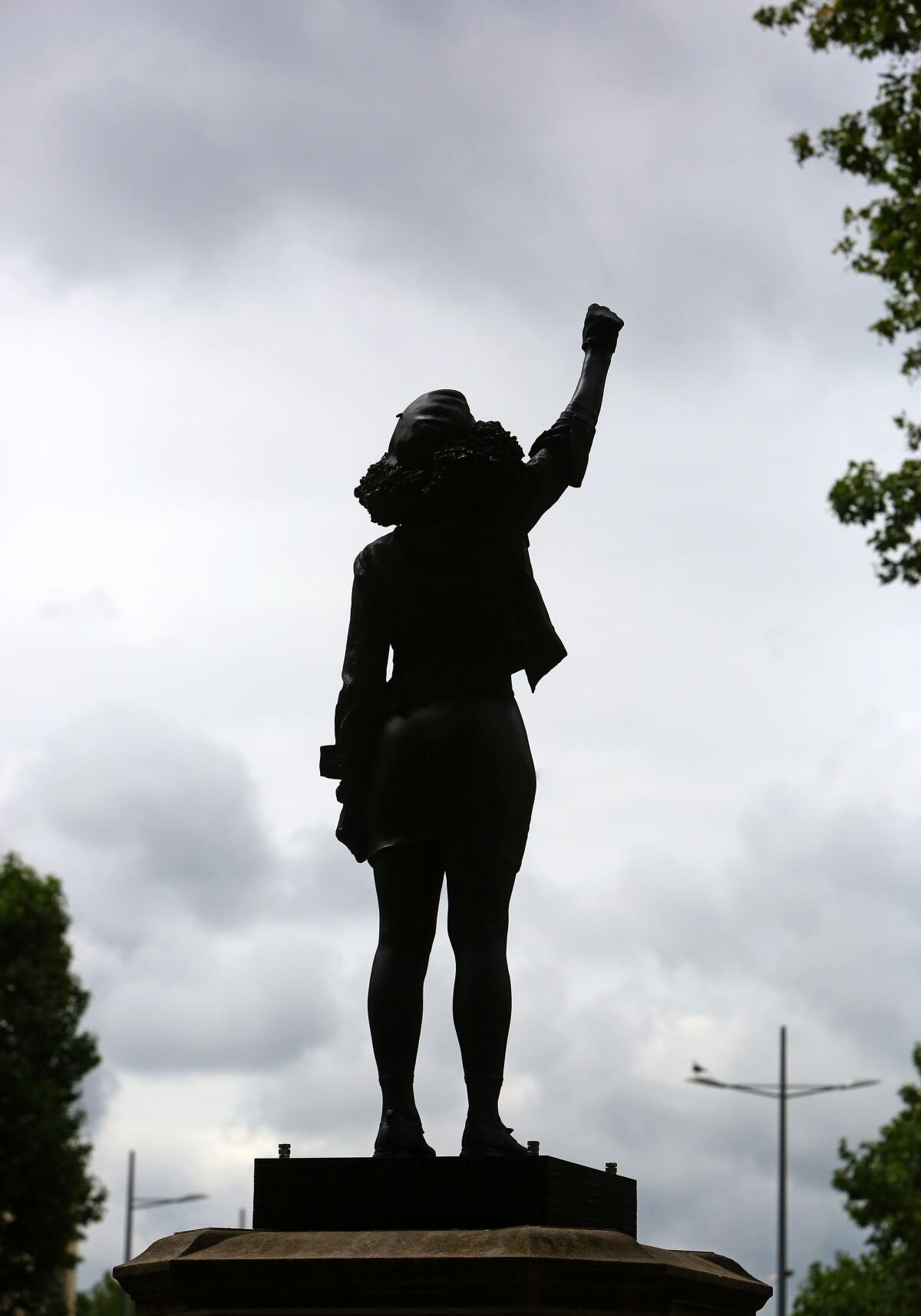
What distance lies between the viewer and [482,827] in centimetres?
685

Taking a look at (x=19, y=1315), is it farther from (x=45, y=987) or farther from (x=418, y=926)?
(x=418, y=926)

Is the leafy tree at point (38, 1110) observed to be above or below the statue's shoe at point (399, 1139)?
above

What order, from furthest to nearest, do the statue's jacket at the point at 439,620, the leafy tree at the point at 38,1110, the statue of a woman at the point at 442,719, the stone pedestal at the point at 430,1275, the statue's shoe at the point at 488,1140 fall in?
the leafy tree at the point at 38,1110, the statue's jacket at the point at 439,620, the statue of a woman at the point at 442,719, the statue's shoe at the point at 488,1140, the stone pedestal at the point at 430,1275

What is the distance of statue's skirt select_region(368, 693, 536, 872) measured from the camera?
6.86 metres

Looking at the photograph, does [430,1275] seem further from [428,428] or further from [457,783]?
[428,428]

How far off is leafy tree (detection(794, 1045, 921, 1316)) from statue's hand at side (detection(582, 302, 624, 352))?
110 feet

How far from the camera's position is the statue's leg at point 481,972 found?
6.64 metres

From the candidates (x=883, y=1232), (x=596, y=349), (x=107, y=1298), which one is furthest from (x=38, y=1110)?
(x=107, y=1298)

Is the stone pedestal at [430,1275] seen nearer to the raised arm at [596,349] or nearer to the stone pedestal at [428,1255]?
the stone pedestal at [428,1255]

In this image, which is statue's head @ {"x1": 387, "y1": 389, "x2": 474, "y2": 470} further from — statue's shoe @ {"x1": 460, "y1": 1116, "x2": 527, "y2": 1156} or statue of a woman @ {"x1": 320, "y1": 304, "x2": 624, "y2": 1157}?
statue's shoe @ {"x1": 460, "y1": 1116, "x2": 527, "y2": 1156}

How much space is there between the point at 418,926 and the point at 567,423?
1.94m

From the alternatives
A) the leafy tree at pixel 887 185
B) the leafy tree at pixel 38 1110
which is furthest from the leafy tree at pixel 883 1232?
the leafy tree at pixel 887 185

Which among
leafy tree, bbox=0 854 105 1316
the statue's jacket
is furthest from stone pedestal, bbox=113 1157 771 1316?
leafy tree, bbox=0 854 105 1316

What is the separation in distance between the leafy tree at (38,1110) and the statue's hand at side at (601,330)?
Answer: 28.8 metres
